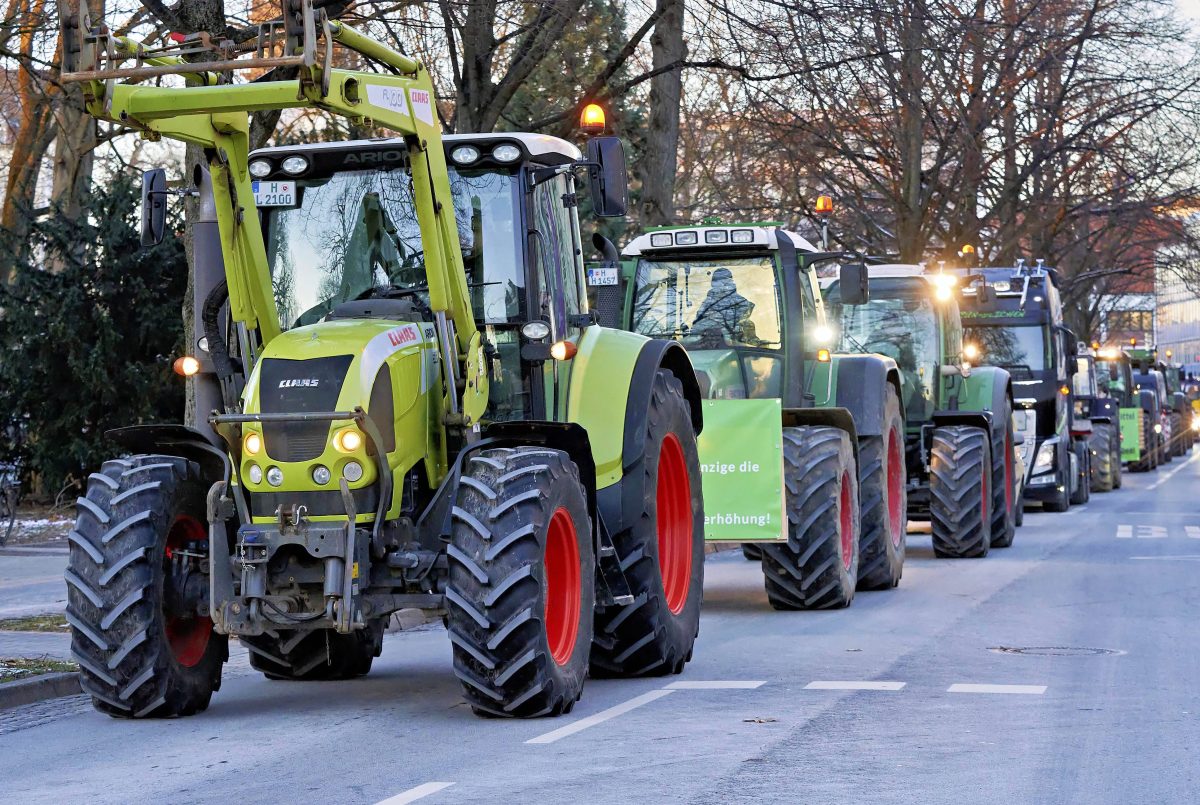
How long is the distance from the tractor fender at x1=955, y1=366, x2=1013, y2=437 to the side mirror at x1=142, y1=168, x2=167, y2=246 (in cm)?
1330

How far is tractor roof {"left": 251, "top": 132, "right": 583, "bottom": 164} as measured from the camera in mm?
9531

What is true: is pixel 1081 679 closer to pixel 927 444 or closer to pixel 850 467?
pixel 850 467

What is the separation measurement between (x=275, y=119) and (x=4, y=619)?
420 cm

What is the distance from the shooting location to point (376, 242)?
9.56m

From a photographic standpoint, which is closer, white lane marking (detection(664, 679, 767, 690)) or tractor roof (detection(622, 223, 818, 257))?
white lane marking (detection(664, 679, 767, 690))

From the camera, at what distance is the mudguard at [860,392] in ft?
50.3

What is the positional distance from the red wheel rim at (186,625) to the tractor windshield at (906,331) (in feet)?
39.4

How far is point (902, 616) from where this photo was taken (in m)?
13.5

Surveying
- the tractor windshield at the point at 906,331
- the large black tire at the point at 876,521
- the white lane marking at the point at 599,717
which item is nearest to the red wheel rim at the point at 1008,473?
the tractor windshield at the point at 906,331

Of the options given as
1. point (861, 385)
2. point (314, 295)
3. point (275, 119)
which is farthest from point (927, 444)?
point (314, 295)

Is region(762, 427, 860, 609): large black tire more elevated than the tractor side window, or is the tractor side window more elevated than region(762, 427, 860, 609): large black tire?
the tractor side window

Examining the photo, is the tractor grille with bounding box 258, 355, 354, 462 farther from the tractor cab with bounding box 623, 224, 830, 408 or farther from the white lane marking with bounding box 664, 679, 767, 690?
the tractor cab with bounding box 623, 224, 830, 408

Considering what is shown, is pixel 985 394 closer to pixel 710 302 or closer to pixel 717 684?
pixel 710 302

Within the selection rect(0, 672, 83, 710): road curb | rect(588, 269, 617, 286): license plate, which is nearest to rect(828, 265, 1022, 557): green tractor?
rect(588, 269, 617, 286): license plate
